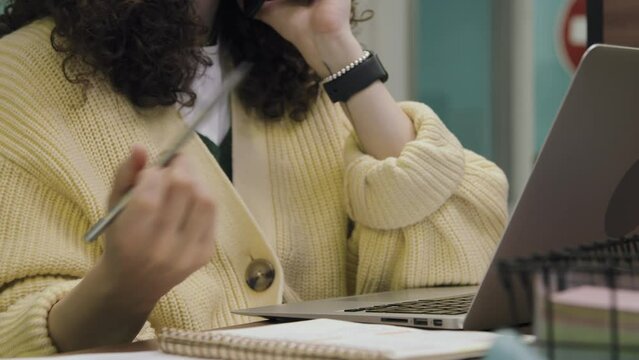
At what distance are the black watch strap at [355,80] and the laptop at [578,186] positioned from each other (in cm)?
47

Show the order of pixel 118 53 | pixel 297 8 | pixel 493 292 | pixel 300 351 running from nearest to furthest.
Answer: pixel 300 351, pixel 493 292, pixel 118 53, pixel 297 8

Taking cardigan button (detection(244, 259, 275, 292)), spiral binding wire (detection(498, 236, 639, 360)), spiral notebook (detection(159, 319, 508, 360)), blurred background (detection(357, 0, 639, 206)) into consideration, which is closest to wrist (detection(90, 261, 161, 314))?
spiral notebook (detection(159, 319, 508, 360))

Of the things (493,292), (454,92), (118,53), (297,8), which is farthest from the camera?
(454,92)

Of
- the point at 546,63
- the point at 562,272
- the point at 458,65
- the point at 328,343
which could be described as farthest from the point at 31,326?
the point at 546,63

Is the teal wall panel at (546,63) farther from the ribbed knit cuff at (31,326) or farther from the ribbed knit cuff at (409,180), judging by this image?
the ribbed knit cuff at (31,326)

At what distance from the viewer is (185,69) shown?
4.02ft

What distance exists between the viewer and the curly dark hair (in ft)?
3.82

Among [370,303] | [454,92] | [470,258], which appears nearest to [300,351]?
[370,303]

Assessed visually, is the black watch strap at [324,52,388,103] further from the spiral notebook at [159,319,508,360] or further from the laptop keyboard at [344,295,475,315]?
the spiral notebook at [159,319,508,360]

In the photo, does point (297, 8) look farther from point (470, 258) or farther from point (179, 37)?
point (470, 258)

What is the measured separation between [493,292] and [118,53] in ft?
2.01

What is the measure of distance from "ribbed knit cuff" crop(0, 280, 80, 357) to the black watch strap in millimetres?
411

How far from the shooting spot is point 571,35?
2660 millimetres

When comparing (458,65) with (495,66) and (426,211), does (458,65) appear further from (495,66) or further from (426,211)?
(426,211)
